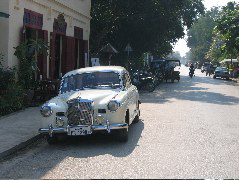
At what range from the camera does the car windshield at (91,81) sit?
9.63 meters

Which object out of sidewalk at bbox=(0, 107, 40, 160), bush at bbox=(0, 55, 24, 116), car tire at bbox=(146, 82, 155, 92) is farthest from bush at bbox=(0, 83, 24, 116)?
car tire at bbox=(146, 82, 155, 92)

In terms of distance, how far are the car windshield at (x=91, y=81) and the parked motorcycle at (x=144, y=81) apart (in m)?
13.4

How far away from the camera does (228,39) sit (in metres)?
38.2

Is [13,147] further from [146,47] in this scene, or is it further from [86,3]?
[146,47]

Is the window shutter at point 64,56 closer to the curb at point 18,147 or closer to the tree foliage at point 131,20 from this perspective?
the tree foliage at point 131,20

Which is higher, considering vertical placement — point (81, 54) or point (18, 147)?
point (81, 54)

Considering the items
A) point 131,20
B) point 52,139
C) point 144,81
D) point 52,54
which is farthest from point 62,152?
point 131,20

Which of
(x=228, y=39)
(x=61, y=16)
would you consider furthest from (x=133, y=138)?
(x=228, y=39)

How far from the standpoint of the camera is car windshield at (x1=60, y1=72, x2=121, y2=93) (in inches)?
379

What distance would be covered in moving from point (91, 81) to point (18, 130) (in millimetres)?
2157

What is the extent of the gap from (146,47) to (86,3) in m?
8.80

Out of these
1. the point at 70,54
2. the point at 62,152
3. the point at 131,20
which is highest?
the point at 131,20

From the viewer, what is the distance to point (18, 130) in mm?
9531

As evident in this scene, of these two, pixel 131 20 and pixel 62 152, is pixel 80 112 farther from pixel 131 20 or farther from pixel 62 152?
pixel 131 20
